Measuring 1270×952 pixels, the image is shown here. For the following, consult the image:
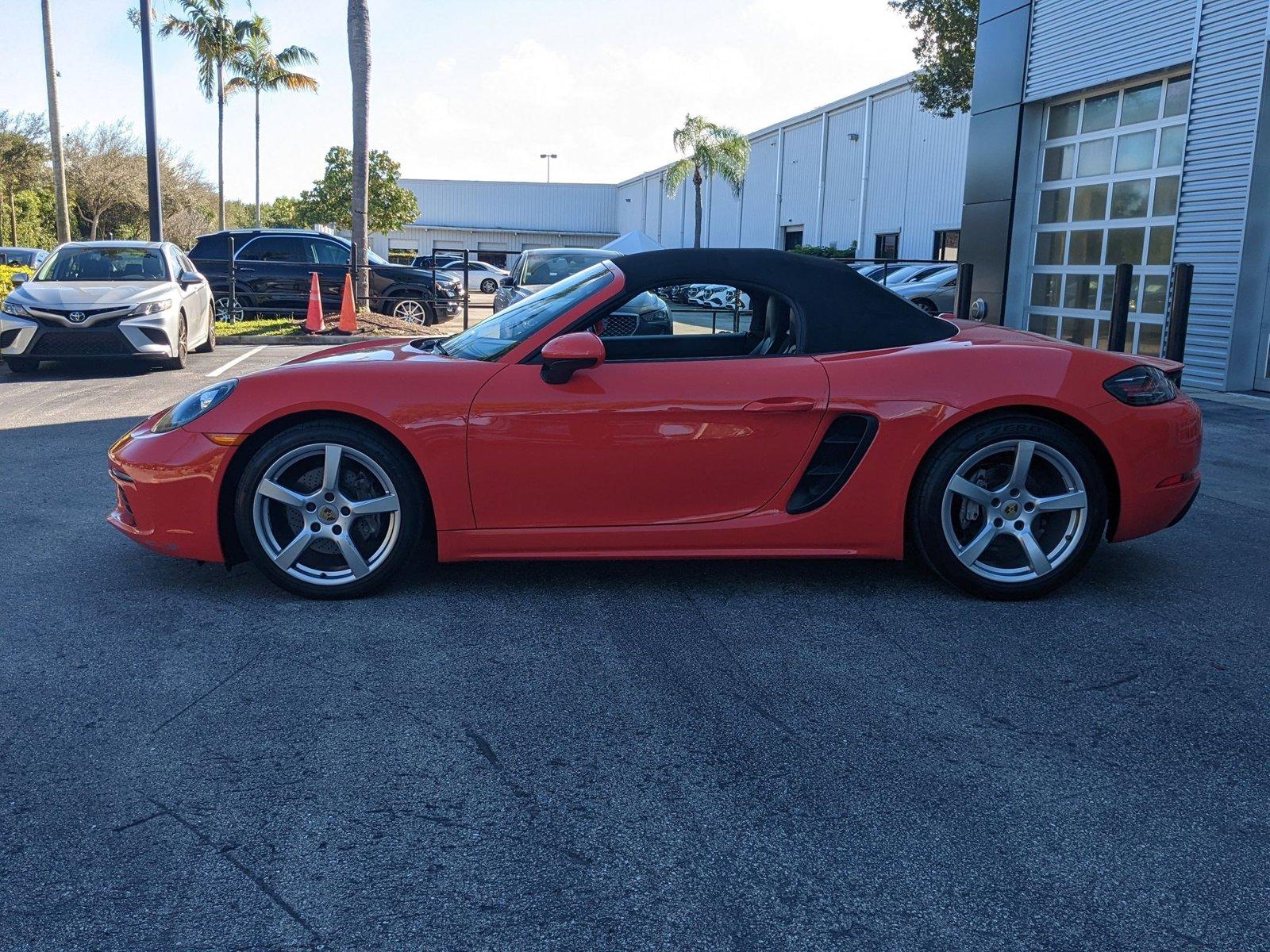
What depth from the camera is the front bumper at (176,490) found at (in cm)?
413

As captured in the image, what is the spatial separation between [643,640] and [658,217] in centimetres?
6090

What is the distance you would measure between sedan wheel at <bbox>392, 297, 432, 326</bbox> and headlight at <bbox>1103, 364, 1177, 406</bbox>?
16.1 m

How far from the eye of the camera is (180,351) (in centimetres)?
1211

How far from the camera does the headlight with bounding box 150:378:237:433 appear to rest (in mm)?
4211

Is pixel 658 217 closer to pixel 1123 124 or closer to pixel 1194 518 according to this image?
pixel 1123 124

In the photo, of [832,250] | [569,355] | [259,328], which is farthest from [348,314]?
[832,250]

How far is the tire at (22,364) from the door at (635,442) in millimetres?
9227

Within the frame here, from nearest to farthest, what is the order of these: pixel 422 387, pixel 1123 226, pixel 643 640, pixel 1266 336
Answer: pixel 643 640 < pixel 422 387 < pixel 1266 336 < pixel 1123 226

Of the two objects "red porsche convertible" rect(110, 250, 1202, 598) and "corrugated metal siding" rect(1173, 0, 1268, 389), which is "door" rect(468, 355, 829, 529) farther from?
"corrugated metal siding" rect(1173, 0, 1268, 389)

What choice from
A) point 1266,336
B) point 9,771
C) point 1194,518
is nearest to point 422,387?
point 9,771

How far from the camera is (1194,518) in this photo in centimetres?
579

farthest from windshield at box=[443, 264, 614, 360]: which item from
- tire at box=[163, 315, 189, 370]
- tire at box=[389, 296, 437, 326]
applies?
tire at box=[389, 296, 437, 326]

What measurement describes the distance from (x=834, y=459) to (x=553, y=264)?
12978mm

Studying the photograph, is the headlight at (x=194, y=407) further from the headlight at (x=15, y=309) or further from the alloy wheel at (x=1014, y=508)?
the headlight at (x=15, y=309)
